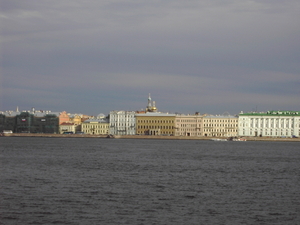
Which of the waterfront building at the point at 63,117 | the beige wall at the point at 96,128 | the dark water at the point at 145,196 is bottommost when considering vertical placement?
the dark water at the point at 145,196

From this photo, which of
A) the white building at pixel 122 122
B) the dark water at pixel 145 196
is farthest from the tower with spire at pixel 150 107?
the dark water at pixel 145 196

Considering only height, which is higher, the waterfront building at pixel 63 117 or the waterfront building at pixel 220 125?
the waterfront building at pixel 63 117

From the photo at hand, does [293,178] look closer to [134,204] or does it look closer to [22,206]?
[134,204]

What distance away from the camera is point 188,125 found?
89188 millimetres

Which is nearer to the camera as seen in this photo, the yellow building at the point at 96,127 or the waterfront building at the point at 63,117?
the yellow building at the point at 96,127

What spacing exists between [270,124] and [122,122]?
21626 millimetres

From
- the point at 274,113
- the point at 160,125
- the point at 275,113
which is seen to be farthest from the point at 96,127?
the point at 275,113

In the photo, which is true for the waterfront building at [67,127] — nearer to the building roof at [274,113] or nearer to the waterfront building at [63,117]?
the waterfront building at [63,117]

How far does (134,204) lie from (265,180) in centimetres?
749

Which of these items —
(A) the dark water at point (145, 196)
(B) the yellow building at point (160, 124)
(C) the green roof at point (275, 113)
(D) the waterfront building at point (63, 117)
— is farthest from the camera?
(D) the waterfront building at point (63, 117)

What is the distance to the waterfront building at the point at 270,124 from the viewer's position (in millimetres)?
86062

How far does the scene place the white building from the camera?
90.6 m

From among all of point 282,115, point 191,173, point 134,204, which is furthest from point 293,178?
point 282,115

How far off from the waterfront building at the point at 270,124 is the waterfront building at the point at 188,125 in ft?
19.4
